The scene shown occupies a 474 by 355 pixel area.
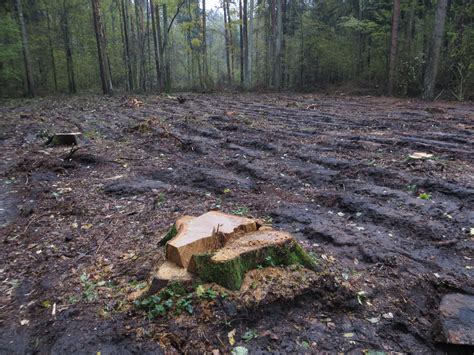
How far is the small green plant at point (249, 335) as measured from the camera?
2264 mm

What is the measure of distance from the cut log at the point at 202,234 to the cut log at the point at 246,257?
91mm

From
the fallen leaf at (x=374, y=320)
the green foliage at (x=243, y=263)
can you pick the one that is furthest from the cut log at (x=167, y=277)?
the fallen leaf at (x=374, y=320)

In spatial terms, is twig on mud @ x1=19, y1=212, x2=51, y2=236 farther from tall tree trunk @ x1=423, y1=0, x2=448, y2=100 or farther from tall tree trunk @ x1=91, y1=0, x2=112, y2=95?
tall tree trunk @ x1=91, y1=0, x2=112, y2=95

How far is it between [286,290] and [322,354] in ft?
1.67

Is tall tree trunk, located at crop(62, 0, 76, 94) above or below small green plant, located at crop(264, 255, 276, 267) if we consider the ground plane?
above

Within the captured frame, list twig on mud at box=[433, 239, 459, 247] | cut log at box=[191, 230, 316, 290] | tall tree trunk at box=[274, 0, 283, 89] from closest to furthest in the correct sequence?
1. cut log at box=[191, 230, 316, 290]
2. twig on mud at box=[433, 239, 459, 247]
3. tall tree trunk at box=[274, 0, 283, 89]

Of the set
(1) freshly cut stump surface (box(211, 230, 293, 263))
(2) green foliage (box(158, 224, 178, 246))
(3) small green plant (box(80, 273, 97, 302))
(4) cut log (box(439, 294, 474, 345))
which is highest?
(1) freshly cut stump surface (box(211, 230, 293, 263))

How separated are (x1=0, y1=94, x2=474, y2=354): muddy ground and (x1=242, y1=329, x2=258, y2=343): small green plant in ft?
0.09

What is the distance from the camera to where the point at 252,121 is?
9.91 metres

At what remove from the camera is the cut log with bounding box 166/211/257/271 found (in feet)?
8.67

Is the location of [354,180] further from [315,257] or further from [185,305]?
[185,305]

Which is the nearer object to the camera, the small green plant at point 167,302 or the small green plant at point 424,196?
the small green plant at point 167,302

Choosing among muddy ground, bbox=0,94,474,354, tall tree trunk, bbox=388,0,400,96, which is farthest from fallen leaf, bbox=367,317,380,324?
tall tree trunk, bbox=388,0,400,96

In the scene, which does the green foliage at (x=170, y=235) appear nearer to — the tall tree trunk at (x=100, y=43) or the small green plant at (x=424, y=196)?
the small green plant at (x=424, y=196)
